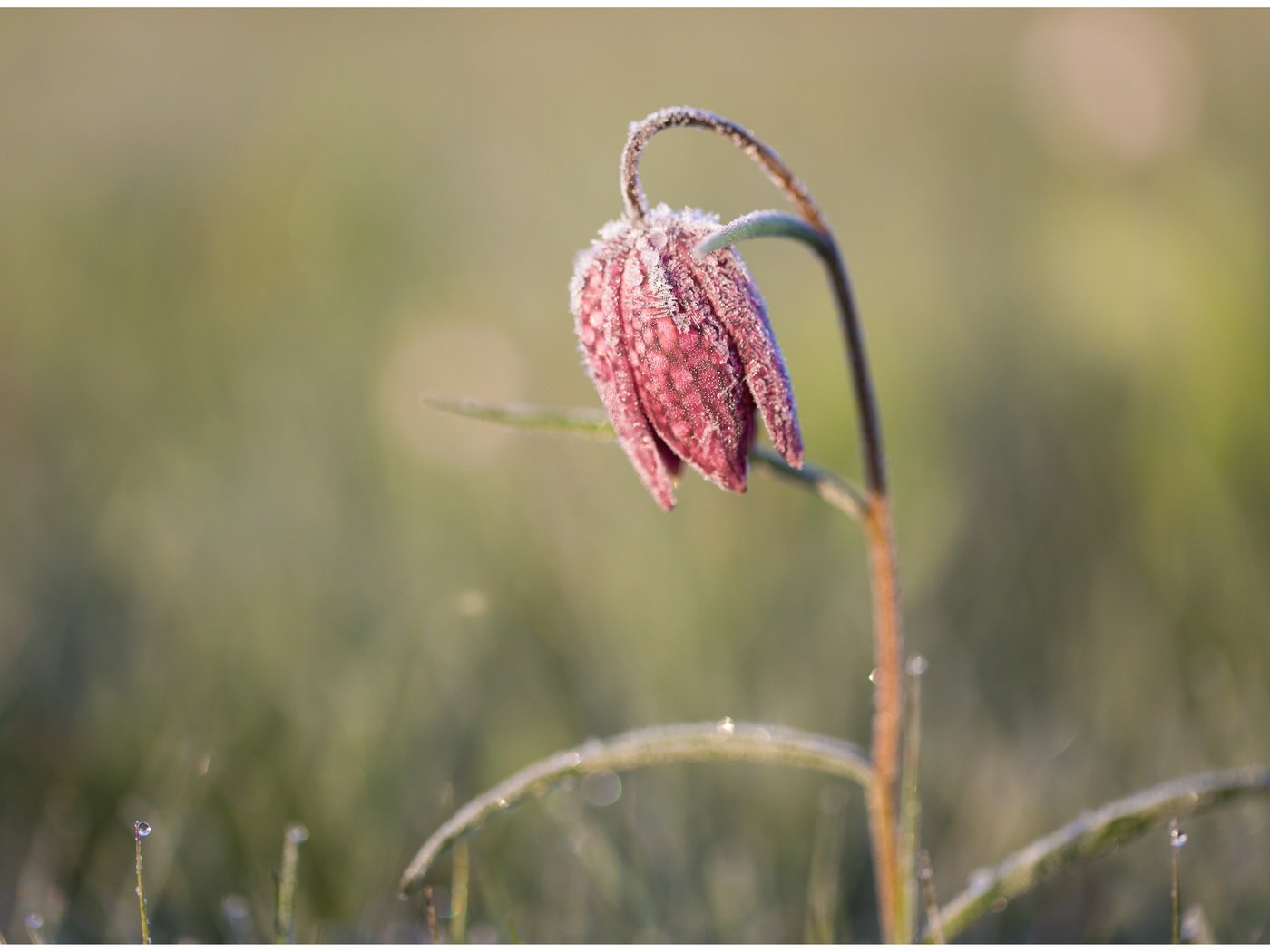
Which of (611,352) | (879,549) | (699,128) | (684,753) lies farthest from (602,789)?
(699,128)

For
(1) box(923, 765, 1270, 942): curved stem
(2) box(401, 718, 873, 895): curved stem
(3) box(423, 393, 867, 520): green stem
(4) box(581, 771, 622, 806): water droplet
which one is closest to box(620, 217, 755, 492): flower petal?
(3) box(423, 393, 867, 520): green stem

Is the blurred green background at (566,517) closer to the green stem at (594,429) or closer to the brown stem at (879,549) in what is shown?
the brown stem at (879,549)

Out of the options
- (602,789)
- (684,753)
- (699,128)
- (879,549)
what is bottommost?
(602,789)

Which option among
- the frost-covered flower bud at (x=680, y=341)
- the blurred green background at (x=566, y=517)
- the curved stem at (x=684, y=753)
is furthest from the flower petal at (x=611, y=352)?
the blurred green background at (x=566, y=517)

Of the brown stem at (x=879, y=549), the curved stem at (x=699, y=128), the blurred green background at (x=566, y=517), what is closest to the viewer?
the curved stem at (x=699, y=128)

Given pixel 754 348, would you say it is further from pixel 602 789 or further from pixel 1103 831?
pixel 602 789
